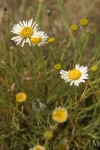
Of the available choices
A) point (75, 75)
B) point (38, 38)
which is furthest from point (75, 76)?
point (38, 38)

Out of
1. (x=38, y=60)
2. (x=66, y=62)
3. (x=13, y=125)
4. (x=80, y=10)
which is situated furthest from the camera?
(x=80, y=10)

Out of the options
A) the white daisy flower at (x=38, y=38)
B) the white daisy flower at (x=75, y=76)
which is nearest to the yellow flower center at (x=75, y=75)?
the white daisy flower at (x=75, y=76)

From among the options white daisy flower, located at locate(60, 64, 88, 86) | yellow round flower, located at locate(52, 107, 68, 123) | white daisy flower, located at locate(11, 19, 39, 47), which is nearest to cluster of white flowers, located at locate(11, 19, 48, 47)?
white daisy flower, located at locate(11, 19, 39, 47)

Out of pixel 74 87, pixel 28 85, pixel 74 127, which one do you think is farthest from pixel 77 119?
pixel 28 85

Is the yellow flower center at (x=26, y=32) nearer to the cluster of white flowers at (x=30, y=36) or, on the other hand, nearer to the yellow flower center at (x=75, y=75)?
the cluster of white flowers at (x=30, y=36)

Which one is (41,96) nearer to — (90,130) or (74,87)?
(74,87)

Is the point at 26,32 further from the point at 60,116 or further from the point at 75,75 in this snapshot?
the point at 60,116

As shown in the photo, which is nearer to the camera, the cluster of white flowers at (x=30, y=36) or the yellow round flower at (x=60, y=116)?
the yellow round flower at (x=60, y=116)
